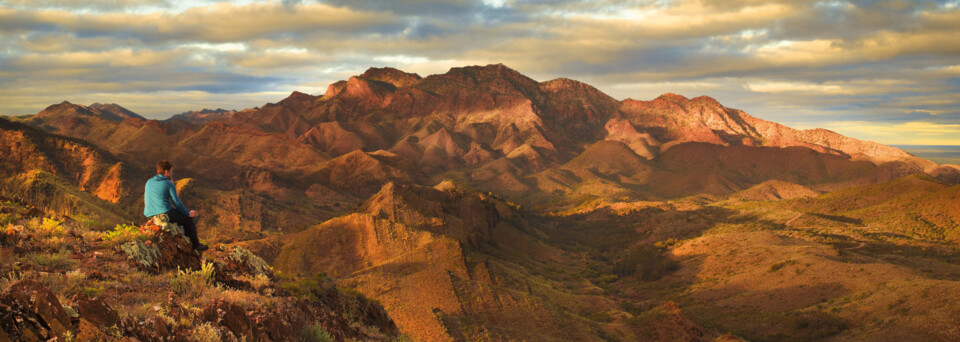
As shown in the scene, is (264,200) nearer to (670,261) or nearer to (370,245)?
(370,245)

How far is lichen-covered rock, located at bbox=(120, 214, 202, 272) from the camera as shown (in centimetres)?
1251

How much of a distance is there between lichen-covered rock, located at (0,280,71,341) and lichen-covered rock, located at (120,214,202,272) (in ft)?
14.0

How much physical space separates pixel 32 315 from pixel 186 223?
5.51 metres

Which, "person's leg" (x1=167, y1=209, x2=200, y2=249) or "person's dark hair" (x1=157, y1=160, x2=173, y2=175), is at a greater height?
"person's dark hair" (x1=157, y1=160, x2=173, y2=175)

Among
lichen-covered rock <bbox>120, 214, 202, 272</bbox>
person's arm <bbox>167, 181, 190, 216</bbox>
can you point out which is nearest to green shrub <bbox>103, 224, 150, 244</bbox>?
lichen-covered rock <bbox>120, 214, 202, 272</bbox>

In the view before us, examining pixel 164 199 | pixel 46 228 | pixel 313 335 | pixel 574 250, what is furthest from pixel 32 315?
pixel 574 250

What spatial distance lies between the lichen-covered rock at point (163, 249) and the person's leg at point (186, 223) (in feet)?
0.39

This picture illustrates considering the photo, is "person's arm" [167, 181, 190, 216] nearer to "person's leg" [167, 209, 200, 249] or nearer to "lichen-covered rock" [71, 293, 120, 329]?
"person's leg" [167, 209, 200, 249]

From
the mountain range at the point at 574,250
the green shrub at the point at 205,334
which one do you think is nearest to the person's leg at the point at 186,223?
the green shrub at the point at 205,334

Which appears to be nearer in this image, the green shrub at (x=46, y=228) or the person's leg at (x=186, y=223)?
the green shrub at (x=46, y=228)

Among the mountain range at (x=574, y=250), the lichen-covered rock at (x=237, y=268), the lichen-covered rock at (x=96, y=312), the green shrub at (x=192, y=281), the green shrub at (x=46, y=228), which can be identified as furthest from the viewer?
the mountain range at (x=574, y=250)

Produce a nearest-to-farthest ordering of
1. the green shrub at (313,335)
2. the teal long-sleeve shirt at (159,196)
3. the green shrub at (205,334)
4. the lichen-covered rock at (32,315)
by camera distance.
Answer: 1. the lichen-covered rock at (32,315)
2. the green shrub at (205,334)
3. the green shrub at (313,335)
4. the teal long-sleeve shirt at (159,196)

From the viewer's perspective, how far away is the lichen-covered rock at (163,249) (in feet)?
41.0

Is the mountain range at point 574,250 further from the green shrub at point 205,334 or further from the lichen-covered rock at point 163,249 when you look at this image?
the green shrub at point 205,334
